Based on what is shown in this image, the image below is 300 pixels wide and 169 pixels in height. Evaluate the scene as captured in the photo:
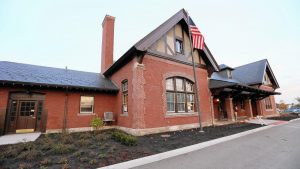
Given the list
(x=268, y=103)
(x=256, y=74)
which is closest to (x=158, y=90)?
(x=256, y=74)

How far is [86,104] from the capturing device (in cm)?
1208

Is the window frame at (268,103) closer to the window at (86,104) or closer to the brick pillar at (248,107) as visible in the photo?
the brick pillar at (248,107)

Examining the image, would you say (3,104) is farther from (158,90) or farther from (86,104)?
(158,90)

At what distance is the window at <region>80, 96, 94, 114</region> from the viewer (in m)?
11.9

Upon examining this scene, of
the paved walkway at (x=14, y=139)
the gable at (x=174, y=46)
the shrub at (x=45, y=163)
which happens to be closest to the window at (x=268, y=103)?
the gable at (x=174, y=46)

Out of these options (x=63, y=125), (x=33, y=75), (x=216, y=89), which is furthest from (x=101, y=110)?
(x=216, y=89)

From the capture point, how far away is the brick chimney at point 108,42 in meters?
17.0

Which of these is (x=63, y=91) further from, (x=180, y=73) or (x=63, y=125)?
(x=180, y=73)

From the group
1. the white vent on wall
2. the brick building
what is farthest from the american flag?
the white vent on wall

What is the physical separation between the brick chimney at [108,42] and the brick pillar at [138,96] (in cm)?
815

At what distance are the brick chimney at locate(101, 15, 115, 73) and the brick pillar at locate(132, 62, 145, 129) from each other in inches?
321

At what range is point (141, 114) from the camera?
9.38 metres

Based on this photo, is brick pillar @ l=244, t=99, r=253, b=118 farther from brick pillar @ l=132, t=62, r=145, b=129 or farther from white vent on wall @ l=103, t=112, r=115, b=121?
white vent on wall @ l=103, t=112, r=115, b=121

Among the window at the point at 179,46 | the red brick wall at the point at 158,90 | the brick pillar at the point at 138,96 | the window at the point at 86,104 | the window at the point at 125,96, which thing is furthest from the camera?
the window at the point at 179,46
